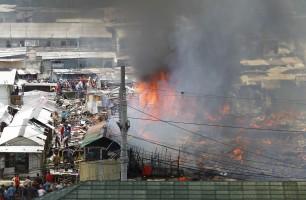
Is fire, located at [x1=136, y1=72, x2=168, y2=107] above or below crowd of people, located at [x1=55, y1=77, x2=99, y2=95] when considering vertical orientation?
below

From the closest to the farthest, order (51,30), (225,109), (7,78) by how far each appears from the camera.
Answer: (225,109), (7,78), (51,30)

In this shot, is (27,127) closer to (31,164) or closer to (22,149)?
(22,149)

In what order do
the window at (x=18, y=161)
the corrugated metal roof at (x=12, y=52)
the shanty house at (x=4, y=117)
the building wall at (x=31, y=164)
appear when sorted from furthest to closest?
the corrugated metal roof at (x=12, y=52), the shanty house at (x=4, y=117), the window at (x=18, y=161), the building wall at (x=31, y=164)

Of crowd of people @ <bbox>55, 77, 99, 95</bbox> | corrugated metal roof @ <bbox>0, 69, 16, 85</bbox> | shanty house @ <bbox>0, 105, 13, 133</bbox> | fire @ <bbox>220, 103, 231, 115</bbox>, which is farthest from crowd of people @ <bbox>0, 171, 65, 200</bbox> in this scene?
crowd of people @ <bbox>55, 77, 99, 95</bbox>

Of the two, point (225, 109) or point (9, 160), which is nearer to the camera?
point (9, 160)

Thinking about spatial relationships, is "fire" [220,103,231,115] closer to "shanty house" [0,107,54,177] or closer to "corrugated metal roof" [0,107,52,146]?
"corrugated metal roof" [0,107,52,146]

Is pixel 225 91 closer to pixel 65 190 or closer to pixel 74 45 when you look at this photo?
pixel 74 45

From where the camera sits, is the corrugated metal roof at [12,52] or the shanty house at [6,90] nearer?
the shanty house at [6,90]

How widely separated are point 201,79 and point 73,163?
32.3ft

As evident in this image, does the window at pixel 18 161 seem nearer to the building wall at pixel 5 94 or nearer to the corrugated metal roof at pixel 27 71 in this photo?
the building wall at pixel 5 94

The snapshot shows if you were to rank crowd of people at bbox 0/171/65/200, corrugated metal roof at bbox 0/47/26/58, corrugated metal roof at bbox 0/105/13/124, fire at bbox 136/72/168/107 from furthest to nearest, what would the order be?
corrugated metal roof at bbox 0/47/26/58 → fire at bbox 136/72/168/107 → corrugated metal roof at bbox 0/105/13/124 → crowd of people at bbox 0/171/65/200

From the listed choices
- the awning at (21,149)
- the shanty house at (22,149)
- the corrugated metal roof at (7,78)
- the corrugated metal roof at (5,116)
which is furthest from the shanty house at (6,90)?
the awning at (21,149)

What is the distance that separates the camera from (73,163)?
1545cm

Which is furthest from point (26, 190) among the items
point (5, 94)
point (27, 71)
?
point (27, 71)
